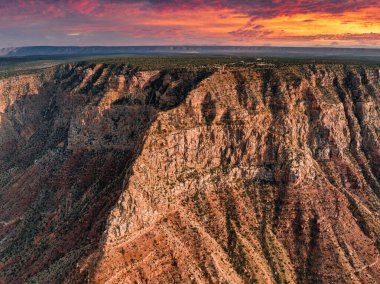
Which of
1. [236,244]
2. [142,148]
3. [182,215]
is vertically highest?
[142,148]

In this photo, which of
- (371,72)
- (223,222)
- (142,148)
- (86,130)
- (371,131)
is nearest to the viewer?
(142,148)

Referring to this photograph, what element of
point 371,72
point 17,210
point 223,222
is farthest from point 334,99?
point 17,210

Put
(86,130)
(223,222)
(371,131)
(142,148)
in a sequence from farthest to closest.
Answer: (371,131)
(86,130)
(223,222)
(142,148)

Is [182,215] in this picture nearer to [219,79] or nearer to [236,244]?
[236,244]

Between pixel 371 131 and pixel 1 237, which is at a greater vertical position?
pixel 371 131

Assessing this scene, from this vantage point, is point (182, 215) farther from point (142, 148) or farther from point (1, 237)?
point (1, 237)

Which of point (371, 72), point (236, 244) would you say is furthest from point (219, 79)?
point (371, 72)

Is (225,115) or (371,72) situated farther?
(371,72)
